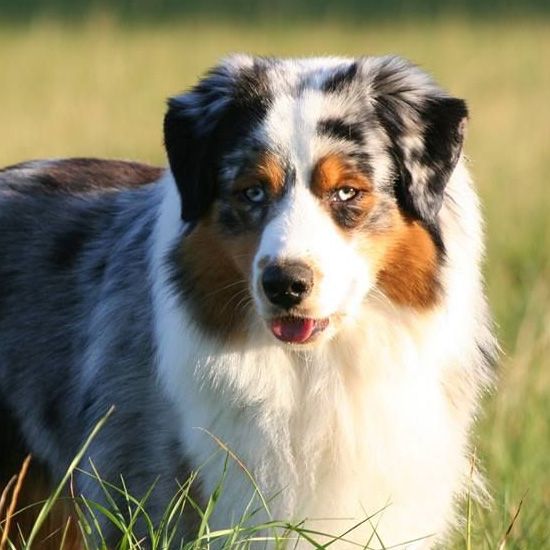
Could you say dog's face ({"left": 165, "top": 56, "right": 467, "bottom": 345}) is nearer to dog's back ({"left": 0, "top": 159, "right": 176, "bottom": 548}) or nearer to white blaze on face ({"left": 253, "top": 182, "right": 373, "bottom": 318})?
white blaze on face ({"left": 253, "top": 182, "right": 373, "bottom": 318})

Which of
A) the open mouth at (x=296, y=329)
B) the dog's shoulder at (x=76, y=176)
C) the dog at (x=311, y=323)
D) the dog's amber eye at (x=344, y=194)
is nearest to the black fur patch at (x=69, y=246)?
the dog's shoulder at (x=76, y=176)

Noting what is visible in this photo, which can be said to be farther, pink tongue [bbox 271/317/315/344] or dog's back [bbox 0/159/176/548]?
dog's back [bbox 0/159/176/548]

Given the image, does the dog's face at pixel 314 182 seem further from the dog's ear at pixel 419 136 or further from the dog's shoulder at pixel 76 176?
the dog's shoulder at pixel 76 176

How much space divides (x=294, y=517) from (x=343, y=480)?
0.66 feet

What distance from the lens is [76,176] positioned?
5.79 meters

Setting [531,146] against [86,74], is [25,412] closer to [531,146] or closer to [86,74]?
[531,146]

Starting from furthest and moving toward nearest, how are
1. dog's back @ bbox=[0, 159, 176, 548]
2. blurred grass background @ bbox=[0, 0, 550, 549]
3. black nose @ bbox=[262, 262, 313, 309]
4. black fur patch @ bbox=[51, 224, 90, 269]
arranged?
blurred grass background @ bbox=[0, 0, 550, 549] → black fur patch @ bbox=[51, 224, 90, 269] → dog's back @ bbox=[0, 159, 176, 548] → black nose @ bbox=[262, 262, 313, 309]

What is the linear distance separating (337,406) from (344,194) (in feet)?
2.38

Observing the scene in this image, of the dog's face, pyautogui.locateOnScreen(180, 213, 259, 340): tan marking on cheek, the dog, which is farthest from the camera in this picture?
pyautogui.locateOnScreen(180, 213, 259, 340): tan marking on cheek

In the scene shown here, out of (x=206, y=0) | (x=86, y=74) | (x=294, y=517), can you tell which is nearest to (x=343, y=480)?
(x=294, y=517)

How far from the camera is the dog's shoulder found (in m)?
5.73

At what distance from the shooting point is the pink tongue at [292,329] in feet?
14.8

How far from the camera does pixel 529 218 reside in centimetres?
1038

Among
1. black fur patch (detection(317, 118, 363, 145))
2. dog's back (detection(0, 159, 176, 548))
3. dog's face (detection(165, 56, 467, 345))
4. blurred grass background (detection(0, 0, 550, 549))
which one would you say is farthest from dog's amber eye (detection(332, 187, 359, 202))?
blurred grass background (detection(0, 0, 550, 549))
